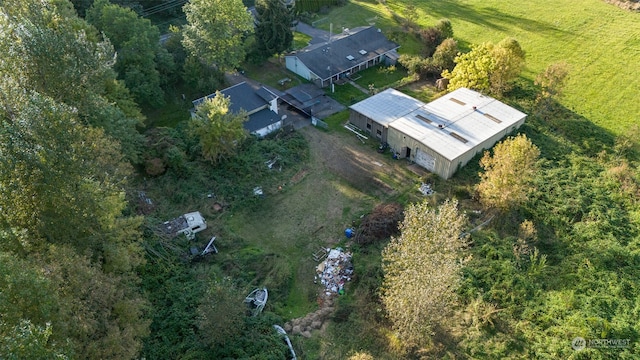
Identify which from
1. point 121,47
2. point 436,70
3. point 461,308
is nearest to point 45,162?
point 461,308

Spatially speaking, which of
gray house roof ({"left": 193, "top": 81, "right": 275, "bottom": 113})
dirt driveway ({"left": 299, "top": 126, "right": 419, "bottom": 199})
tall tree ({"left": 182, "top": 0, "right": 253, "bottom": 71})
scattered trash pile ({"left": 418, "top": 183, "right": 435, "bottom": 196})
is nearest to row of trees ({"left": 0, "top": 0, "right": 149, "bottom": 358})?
gray house roof ({"left": 193, "top": 81, "right": 275, "bottom": 113})

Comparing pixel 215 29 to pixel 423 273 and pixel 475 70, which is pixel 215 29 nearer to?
pixel 475 70

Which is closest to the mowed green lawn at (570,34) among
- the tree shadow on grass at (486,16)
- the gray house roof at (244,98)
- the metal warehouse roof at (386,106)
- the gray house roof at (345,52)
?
the tree shadow on grass at (486,16)

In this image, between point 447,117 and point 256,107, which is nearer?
point 447,117

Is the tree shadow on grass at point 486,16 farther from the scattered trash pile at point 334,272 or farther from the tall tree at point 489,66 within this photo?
the scattered trash pile at point 334,272

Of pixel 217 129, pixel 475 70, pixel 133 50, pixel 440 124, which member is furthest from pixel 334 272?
pixel 133 50

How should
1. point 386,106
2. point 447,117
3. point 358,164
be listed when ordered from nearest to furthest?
point 358,164 < point 447,117 < point 386,106

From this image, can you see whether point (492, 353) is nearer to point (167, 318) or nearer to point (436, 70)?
point (167, 318)
